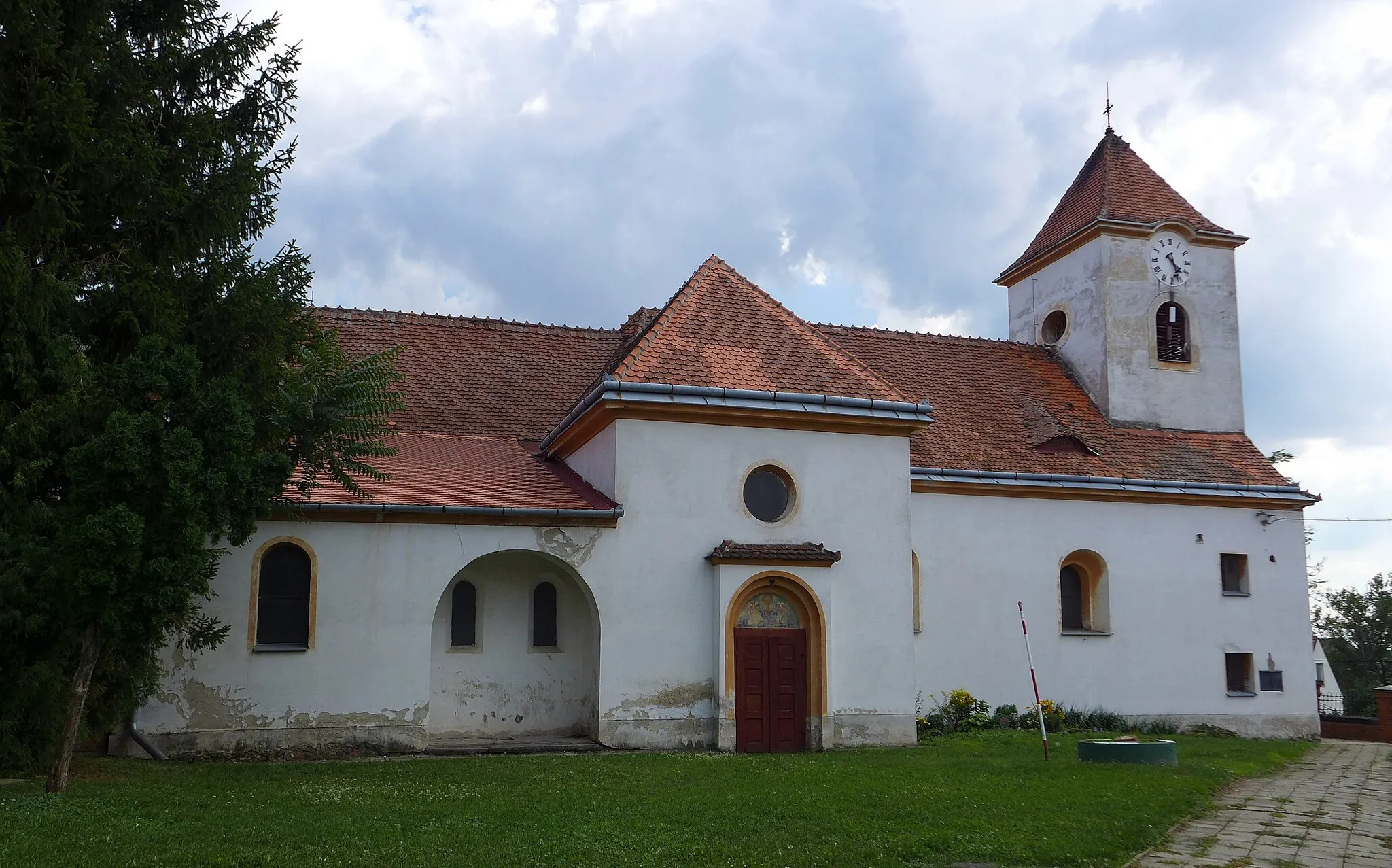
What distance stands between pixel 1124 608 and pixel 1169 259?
8598 mm

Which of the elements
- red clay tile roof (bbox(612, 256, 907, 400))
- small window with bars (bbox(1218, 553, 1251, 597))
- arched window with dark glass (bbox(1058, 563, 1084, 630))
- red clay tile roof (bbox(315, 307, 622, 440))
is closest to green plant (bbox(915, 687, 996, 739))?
arched window with dark glass (bbox(1058, 563, 1084, 630))

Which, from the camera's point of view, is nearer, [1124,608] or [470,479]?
[470,479]

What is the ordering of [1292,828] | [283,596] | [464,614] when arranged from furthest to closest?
[464,614] → [283,596] → [1292,828]

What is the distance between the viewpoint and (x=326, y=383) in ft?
43.7

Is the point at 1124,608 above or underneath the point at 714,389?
underneath

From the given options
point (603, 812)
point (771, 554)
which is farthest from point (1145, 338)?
point (603, 812)

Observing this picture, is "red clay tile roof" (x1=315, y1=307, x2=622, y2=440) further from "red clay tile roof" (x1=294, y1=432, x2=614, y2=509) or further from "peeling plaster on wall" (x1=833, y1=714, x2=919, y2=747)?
"peeling plaster on wall" (x1=833, y1=714, x2=919, y2=747)

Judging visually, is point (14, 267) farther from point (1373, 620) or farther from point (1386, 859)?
point (1373, 620)

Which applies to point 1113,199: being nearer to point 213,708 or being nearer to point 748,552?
point 748,552

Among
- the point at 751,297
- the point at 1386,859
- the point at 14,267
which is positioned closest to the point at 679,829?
the point at 1386,859

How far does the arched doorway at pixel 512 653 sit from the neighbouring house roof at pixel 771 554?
2.38m

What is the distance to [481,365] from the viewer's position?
2130 cm

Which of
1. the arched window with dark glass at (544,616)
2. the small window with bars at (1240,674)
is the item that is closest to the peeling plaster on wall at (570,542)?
the arched window with dark glass at (544,616)

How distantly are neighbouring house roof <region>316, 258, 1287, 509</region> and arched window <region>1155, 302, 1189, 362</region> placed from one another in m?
2.00
